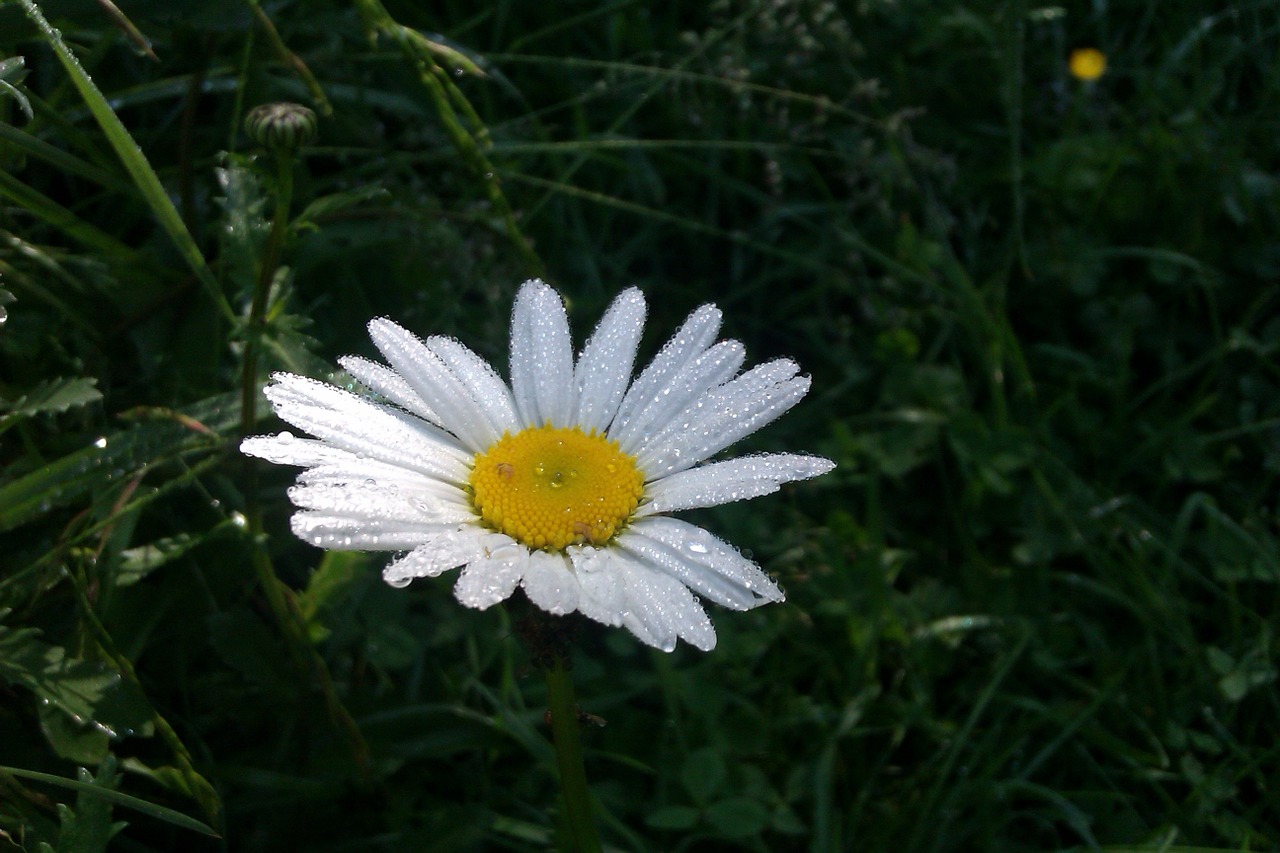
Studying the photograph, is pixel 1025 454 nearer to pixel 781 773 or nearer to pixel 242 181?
pixel 781 773

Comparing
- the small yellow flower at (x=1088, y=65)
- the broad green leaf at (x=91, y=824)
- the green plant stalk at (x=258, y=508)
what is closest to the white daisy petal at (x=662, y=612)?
the green plant stalk at (x=258, y=508)

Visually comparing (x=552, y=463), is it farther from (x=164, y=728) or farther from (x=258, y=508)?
(x=164, y=728)

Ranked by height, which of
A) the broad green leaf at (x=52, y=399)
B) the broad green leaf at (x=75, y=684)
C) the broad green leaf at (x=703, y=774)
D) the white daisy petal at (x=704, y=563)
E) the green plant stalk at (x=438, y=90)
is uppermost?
the green plant stalk at (x=438, y=90)

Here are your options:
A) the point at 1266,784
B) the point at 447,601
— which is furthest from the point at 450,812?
the point at 1266,784

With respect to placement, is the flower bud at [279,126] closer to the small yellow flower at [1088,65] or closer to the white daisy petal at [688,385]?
the white daisy petal at [688,385]

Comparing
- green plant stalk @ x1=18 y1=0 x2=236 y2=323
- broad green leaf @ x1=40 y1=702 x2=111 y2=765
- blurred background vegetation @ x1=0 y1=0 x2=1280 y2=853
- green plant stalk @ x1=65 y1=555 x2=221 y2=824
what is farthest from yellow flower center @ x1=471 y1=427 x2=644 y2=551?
broad green leaf @ x1=40 y1=702 x2=111 y2=765

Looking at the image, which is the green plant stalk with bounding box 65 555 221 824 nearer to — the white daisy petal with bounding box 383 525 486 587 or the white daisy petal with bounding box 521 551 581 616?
the white daisy petal with bounding box 383 525 486 587
